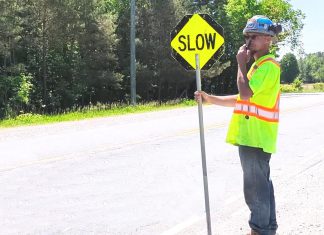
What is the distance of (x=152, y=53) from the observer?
3800 cm

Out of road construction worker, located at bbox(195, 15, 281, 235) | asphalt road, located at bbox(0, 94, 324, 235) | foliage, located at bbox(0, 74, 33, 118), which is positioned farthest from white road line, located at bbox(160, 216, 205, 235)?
foliage, located at bbox(0, 74, 33, 118)

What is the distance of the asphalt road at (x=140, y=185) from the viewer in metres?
5.23

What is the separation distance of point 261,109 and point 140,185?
10.9 feet

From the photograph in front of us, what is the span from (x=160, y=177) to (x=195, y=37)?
10.0 feet

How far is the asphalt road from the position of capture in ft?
17.1

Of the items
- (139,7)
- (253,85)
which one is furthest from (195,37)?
(139,7)

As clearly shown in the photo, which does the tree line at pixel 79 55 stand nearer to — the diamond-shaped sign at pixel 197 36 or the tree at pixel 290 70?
the diamond-shaped sign at pixel 197 36

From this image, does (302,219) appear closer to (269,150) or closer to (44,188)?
(269,150)

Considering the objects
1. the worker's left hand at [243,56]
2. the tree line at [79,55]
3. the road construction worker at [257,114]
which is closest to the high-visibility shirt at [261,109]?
the road construction worker at [257,114]

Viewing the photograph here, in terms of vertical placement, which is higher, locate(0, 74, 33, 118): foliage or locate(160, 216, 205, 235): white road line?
locate(0, 74, 33, 118): foliage

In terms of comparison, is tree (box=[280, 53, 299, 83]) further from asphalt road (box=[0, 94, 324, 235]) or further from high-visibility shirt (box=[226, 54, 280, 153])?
high-visibility shirt (box=[226, 54, 280, 153])

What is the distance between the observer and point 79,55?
109 ft

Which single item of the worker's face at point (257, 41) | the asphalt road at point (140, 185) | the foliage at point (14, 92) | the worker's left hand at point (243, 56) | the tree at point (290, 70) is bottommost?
the tree at point (290, 70)

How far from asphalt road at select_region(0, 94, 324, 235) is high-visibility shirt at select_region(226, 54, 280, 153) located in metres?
1.23
